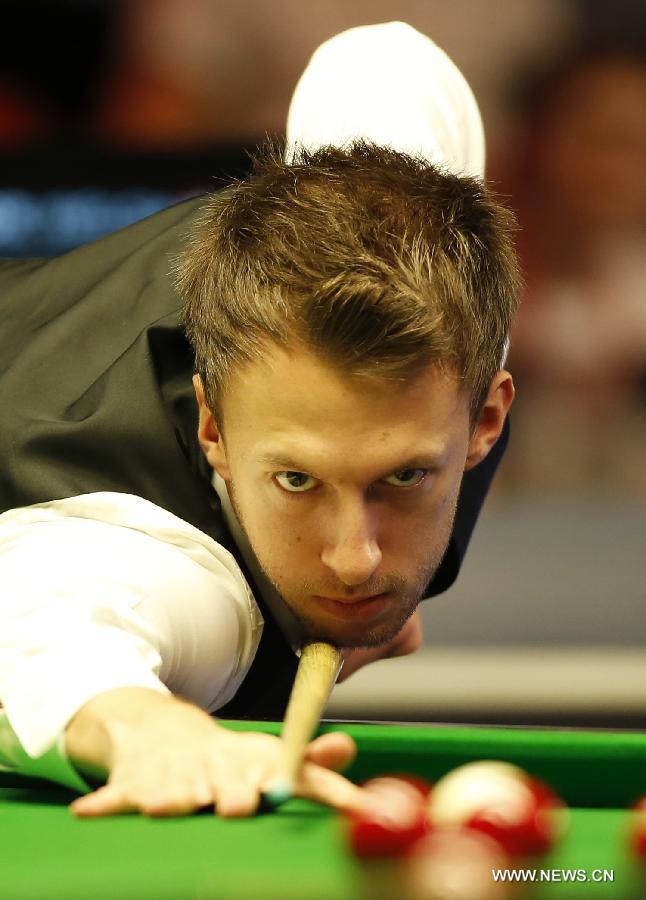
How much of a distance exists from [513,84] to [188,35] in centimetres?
182

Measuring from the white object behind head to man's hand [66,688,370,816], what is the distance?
1.49m

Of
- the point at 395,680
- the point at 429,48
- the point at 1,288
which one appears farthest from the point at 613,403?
the point at 1,288

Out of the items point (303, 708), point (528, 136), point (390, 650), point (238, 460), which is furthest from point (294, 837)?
point (528, 136)

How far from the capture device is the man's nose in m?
1.92

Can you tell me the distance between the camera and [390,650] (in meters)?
3.10

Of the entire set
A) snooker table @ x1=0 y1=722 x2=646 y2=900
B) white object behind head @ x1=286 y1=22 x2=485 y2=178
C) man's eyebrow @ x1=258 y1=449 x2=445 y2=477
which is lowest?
snooker table @ x1=0 y1=722 x2=646 y2=900

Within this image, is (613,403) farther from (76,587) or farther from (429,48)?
(76,587)

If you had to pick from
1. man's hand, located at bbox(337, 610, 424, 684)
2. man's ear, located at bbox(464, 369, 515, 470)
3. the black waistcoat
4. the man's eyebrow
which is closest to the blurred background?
man's hand, located at bbox(337, 610, 424, 684)

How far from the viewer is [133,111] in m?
7.16

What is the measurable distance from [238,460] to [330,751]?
24.2 inches

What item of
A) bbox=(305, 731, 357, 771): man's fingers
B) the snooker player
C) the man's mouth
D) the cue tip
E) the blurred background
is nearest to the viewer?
the cue tip

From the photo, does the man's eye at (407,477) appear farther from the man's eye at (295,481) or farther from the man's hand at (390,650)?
the man's hand at (390,650)

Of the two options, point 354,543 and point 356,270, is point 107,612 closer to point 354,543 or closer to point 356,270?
point 354,543

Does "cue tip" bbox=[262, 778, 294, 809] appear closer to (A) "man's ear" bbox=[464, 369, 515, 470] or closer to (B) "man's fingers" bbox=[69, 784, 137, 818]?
(B) "man's fingers" bbox=[69, 784, 137, 818]
